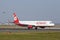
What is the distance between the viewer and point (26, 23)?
3647 inches

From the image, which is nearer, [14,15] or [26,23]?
[26,23]

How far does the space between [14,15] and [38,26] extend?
16300 mm

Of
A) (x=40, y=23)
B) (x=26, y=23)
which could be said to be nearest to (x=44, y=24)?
(x=40, y=23)

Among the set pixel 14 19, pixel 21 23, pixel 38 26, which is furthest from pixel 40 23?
pixel 14 19

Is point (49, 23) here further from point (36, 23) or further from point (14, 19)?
point (14, 19)

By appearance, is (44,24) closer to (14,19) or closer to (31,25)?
(31,25)

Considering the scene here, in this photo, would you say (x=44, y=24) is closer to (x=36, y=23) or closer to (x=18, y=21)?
(x=36, y=23)

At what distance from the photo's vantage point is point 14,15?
100312mm

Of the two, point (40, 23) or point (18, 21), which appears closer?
point (40, 23)

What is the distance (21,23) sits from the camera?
92.4 metres

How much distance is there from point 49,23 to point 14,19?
17.8m

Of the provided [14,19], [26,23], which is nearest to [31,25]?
[26,23]

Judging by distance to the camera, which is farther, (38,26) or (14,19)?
(14,19)

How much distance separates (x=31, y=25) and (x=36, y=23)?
9.01 feet
